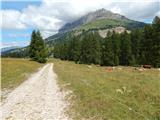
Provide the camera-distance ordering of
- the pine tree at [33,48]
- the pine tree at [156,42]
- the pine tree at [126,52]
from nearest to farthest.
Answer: the pine tree at [156,42] → the pine tree at [126,52] → the pine tree at [33,48]

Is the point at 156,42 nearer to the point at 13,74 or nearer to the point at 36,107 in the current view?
the point at 13,74

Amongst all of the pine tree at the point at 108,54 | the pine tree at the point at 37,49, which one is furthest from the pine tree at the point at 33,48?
the pine tree at the point at 108,54

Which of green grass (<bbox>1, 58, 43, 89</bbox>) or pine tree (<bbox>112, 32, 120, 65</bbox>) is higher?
pine tree (<bbox>112, 32, 120, 65</bbox>)

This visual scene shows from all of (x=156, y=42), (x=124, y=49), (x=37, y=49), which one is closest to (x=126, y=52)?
(x=124, y=49)

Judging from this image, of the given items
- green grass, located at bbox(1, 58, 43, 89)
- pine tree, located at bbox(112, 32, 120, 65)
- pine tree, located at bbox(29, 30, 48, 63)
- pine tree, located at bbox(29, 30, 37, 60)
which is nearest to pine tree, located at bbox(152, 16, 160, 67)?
green grass, located at bbox(1, 58, 43, 89)

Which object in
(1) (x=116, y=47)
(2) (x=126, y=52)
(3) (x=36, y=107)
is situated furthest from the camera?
(1) (x=116, y=47)

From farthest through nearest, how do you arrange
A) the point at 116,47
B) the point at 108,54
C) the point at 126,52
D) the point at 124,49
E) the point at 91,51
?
the point at 91,51, the point at 108,54, the point at 116,47, the point at 124,49, the point at 126,52

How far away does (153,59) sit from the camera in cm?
6206

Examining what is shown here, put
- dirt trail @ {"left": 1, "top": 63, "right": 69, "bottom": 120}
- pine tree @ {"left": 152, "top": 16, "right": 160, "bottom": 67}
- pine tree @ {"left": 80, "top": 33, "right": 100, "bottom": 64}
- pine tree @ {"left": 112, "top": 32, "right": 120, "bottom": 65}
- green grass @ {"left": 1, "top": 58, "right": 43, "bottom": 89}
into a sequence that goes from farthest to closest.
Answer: pine tree @ {"left": 80, "top": 33, "right": 100, "bottom": 64} < pine tree @ {"left": 112, "top": 32, "right": 120, "bottom": 65} < pine tree @ {"left": 152, "top": 16, "right": 160, "bottom": 67} < green grass @ {"left": 1, "top": 58, "right": 43, "bottom": 89} < dirt trail @ {"left": 1, "top": 63, "right": 69, "bottom": 120}

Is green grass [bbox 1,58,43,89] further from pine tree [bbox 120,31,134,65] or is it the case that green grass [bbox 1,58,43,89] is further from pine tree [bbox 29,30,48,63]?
pine tree [bbox 120,31,134,65]

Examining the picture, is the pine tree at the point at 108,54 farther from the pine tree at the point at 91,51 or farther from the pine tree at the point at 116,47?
the pine tree at the point at 91,51

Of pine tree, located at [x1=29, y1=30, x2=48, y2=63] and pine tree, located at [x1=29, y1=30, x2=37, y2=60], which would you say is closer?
pine tree, located at [x1=29, y1=30, x2=48, y2=63]

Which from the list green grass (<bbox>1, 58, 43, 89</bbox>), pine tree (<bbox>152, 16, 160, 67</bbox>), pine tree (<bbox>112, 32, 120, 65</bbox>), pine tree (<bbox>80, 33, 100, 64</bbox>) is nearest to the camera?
green grass (<bbox>1, 58, 43, 89</bbox>)

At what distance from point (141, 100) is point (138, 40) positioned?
76.9m
